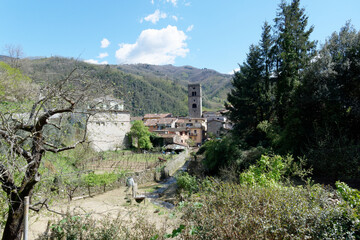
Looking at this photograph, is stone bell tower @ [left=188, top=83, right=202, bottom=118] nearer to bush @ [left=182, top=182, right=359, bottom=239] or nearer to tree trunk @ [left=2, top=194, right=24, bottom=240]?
bush @ [left=182, top=182, right=359, bottom=239]

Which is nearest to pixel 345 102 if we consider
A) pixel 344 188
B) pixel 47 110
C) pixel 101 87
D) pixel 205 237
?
pixel 344 188

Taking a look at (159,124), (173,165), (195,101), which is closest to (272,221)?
(173,165)

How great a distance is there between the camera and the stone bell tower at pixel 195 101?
66812 millimetres

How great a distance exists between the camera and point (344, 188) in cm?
425

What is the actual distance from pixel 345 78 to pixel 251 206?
38.3 ft

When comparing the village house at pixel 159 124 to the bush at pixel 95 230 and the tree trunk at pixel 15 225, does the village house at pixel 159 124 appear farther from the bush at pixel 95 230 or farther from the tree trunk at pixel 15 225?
the tree trunk at pixel 15 225

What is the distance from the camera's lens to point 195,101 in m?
67.4

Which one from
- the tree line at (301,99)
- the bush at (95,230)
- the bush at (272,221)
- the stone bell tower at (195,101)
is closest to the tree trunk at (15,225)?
the bush at (95,230)

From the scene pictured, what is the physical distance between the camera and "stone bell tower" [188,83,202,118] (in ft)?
219

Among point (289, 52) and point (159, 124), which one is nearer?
point (289, 52)

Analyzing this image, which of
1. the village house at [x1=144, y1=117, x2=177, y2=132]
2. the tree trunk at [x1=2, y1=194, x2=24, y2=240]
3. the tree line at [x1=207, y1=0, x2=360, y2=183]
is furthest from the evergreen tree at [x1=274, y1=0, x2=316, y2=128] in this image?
the village house at [x1=144, y1=117, x2=177, y2=132]

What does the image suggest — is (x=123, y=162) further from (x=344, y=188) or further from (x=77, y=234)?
(x=344, y=188)

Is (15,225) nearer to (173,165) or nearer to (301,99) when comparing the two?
(301,99)

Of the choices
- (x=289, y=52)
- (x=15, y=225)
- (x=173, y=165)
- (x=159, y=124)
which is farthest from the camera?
(x=159, y=124)
